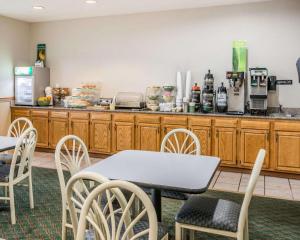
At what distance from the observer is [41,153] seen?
6.03 meters

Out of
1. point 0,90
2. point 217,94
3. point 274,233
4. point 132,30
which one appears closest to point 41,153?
point 0,90

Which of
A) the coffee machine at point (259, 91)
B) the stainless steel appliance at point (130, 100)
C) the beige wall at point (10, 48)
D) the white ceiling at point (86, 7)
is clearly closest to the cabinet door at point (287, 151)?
the coffee machine at point (259, 91)

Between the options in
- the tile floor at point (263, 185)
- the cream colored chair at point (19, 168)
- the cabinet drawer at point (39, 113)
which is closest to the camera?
the cream colored chair at point (19, 168)

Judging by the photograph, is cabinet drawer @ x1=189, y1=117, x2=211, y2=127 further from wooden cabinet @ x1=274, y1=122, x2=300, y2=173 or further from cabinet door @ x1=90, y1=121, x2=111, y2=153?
cabinet door @ x1=90, y1=121, x2=111, y2=153

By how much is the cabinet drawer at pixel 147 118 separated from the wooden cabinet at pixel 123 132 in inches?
4.8

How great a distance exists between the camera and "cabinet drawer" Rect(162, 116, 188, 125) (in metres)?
5.04

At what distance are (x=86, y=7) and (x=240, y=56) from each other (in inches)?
99.7

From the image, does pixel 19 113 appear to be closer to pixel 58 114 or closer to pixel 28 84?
pixel 28 84

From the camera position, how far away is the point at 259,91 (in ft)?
15.8

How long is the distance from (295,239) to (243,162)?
2.00 meters

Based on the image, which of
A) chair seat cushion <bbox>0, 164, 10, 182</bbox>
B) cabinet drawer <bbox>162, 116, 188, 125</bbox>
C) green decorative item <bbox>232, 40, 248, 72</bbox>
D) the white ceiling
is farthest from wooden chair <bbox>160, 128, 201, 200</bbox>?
the white ceiling

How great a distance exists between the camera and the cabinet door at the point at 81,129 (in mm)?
5684

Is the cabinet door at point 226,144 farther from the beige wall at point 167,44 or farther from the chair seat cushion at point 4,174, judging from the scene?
the chair seat cushion at point 4,174

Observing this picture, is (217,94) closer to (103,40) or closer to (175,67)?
(175,67)
